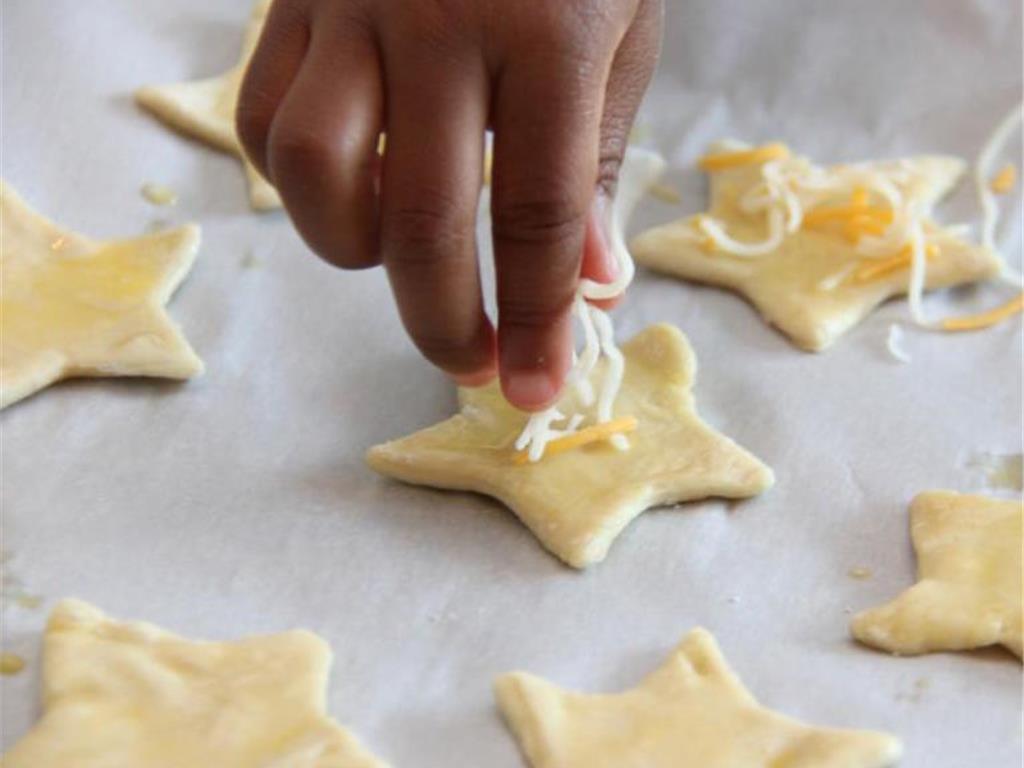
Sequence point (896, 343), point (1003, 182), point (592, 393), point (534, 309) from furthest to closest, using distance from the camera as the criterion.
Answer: point (1003, 182), point (896, 343), point (592, 393), point (534, 309)

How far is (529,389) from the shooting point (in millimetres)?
1041

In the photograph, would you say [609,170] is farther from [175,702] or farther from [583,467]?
[175,702]

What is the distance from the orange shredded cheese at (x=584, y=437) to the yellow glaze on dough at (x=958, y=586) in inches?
9.2

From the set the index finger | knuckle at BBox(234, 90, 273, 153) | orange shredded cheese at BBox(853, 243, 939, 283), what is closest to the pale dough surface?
orange shredded cheese at BBox(853, 243, 939, 283)

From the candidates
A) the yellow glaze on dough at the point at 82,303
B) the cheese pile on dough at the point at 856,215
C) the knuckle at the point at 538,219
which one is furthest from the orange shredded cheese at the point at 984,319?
the yellow glaze on dough at the point at 82,303

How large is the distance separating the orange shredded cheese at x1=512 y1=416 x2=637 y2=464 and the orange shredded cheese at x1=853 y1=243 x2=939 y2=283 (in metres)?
0.32

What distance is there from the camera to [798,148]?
1.60 m

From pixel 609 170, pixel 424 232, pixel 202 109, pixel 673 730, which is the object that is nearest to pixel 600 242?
pixel 609 170

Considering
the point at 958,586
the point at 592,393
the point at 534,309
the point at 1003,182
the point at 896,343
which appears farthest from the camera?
the point at 1003,182

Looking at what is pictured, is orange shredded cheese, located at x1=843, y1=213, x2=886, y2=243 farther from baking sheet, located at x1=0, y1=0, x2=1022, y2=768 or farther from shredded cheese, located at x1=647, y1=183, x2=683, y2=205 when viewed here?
shredded cheese, located at x1=647, y1=183, x2=683, y2=205

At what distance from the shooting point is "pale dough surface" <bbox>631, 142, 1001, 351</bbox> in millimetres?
1343

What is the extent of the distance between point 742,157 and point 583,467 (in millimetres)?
497

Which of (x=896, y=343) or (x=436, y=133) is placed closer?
(x=436, y=133)

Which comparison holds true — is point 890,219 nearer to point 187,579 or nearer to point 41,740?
point 187,579
